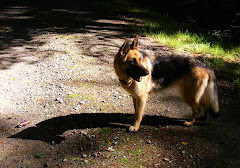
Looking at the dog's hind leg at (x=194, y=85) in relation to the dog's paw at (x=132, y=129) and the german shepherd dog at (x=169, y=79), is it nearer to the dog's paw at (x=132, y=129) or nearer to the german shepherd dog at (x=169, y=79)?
the german shepherd dog at (x=169, y=79)

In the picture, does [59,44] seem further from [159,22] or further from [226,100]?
[226,100]

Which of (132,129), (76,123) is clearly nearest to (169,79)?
(132,129)

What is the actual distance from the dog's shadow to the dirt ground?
0.05 ft

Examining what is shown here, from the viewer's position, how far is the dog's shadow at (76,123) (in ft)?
12.4

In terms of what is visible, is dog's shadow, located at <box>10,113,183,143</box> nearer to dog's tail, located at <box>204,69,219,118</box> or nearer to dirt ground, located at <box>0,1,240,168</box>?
dirt ground, located at <box>0,1,240,168</box>

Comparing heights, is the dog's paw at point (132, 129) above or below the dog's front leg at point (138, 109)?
below

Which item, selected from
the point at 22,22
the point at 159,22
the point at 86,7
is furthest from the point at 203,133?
the point at 86,7

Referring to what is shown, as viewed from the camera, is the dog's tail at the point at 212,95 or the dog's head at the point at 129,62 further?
the dog's tail at the point at 212,95

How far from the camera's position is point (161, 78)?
4.01 meters

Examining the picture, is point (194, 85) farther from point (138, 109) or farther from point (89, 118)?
point (89, 118)

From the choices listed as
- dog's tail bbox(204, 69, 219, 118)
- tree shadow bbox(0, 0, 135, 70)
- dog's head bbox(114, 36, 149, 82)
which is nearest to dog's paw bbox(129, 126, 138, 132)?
dog's head bbox(114, 36, 149, 82)

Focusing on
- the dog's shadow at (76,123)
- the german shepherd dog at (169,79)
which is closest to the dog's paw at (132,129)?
the german shepherd dog at (169,79)

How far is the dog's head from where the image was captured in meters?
3.43

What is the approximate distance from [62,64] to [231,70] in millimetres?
4775
